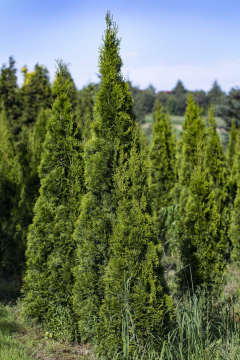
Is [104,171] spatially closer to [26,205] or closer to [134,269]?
[134,269]

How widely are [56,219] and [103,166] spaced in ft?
4.44

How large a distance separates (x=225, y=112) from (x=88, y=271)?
24.7 metres

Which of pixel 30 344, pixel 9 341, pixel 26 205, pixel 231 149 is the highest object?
pixel 231 149

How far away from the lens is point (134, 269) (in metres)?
3.42

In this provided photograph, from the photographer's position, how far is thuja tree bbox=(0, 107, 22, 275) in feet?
23.4

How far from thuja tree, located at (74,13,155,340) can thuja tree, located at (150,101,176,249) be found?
18.6ft

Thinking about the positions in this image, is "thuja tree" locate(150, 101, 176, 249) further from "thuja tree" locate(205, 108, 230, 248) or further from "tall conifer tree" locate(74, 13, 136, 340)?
"tall conifer tree" locate(74, 13, 136, 340)

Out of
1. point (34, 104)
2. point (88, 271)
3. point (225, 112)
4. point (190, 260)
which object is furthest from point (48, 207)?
point (225, 112)

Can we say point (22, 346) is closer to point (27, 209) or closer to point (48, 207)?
point (48, 207)

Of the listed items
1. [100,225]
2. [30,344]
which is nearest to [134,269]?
[100,225]

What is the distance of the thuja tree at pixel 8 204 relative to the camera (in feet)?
23.4

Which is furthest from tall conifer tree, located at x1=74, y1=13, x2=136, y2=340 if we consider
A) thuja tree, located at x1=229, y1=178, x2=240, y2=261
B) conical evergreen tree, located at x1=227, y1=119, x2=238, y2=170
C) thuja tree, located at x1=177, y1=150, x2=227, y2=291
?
conical evergreen tree, located at x1=227, y1=119, x2=238, y2=170

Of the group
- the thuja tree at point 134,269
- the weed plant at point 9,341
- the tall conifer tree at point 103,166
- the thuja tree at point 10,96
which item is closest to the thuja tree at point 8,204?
A: the weed plant at point 9,341

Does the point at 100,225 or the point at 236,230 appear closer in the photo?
the point at 100,225
